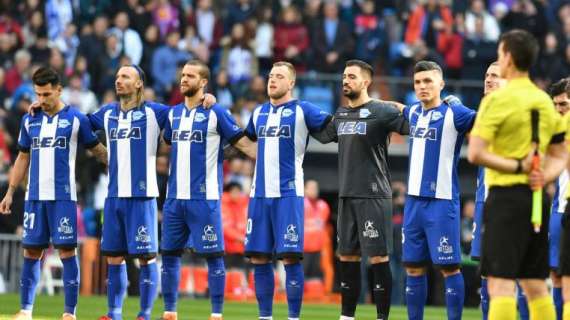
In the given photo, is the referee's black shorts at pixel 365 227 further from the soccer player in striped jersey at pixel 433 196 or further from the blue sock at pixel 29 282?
the blue sock at pixel 29 282

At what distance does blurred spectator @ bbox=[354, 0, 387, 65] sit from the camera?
27.3 meters

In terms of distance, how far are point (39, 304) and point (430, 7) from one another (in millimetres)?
12371

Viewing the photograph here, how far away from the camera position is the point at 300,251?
14758 mm

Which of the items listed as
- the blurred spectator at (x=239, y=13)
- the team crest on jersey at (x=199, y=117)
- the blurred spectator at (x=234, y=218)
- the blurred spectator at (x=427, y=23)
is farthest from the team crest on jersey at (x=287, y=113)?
the blurred spectator at (x=427, y=23)

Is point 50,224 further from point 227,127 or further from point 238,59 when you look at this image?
point 238,59

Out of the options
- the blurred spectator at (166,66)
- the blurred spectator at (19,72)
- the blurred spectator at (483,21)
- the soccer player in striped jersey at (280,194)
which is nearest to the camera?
the soccer player in striped jersey at (280,194)

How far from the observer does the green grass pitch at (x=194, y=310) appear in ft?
56.5

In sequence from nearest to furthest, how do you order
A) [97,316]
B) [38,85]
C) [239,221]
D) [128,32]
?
[38,85], [97,316], [239,221], [128,32]

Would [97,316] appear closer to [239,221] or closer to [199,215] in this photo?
[199,215]

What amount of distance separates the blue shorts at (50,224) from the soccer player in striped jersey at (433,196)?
3.63 meters

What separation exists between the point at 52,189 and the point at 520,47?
628cm

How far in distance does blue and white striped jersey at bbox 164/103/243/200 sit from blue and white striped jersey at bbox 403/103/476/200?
207 cm

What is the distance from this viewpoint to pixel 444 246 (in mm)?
14195

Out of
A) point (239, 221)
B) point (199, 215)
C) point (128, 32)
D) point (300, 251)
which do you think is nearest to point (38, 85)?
point (199, 215)
